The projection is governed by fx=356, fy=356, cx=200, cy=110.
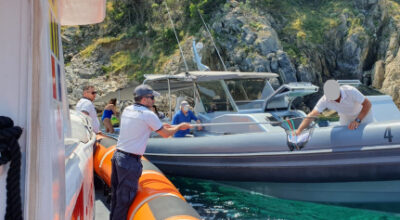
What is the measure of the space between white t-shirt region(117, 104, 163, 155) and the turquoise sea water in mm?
1835

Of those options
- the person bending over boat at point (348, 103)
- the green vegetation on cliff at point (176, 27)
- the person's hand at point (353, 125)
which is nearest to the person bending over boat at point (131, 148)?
the person bending over boat at point (348, 103)

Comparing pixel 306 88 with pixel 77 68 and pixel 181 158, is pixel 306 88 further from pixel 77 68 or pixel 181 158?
pixel 77 68

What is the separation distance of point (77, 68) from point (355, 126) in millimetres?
23224

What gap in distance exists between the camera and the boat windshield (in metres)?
6.62

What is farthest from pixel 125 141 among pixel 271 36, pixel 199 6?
pixel 199 6

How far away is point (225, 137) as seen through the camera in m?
5.28

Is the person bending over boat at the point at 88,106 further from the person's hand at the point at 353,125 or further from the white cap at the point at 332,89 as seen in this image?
the person's hand at the point at 353,125

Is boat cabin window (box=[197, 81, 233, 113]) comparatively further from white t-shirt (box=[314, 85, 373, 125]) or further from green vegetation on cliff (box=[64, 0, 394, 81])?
green vegetation on cliff (box=[64, 0, 394, 81])

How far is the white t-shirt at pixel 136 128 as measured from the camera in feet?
10.1

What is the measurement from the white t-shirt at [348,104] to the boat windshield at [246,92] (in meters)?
2.07

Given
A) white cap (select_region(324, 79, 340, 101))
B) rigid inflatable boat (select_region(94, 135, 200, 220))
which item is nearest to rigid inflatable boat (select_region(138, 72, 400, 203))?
white cap (select_region(324, 79, 340, 101))

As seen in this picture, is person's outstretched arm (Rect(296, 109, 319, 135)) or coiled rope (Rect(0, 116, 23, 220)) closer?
coiled rope (Rect(0, 116, 23, 220))

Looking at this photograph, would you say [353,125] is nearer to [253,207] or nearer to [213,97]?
[253,207]

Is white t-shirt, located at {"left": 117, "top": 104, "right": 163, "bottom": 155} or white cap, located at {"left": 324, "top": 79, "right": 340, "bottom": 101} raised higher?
white cap, located at {"left": 324, "top": 79, "right": 340, "bottom": 101}
